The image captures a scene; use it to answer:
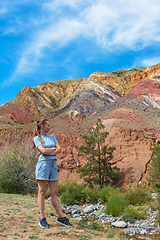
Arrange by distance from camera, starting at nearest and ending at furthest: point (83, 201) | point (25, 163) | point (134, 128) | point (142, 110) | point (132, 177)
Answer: point (25, 163), point (83, 201), point (132, 177), point (134, 128), point (142, 110)

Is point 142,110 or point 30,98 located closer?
point 142,110

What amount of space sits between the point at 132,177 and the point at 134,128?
631 centimetres

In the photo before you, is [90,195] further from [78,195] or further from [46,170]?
[46,170]

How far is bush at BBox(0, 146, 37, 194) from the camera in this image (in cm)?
1007

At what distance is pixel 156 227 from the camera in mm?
7156

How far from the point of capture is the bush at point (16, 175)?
33.0ft

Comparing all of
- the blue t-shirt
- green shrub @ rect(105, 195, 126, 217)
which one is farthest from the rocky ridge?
the blue t-shirt

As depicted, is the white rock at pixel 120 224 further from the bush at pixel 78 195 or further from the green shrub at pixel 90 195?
the green shrub at pixel 90 195

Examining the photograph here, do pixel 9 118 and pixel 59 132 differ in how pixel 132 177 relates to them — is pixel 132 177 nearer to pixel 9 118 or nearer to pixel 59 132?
pixel 59 132

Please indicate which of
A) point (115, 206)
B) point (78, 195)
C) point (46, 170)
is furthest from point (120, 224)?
point (46, 170)

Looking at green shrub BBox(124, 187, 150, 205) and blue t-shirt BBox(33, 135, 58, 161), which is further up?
blue t-shirt BBox(33, 135, 58, 161)

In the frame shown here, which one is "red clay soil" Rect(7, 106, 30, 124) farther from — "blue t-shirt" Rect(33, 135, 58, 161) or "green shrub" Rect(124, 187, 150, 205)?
"blue t-shirt" Rect(33, 135, 58, 161)

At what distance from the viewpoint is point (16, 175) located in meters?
10.1

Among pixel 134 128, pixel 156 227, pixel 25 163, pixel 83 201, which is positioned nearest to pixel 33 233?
pixel 156 227
